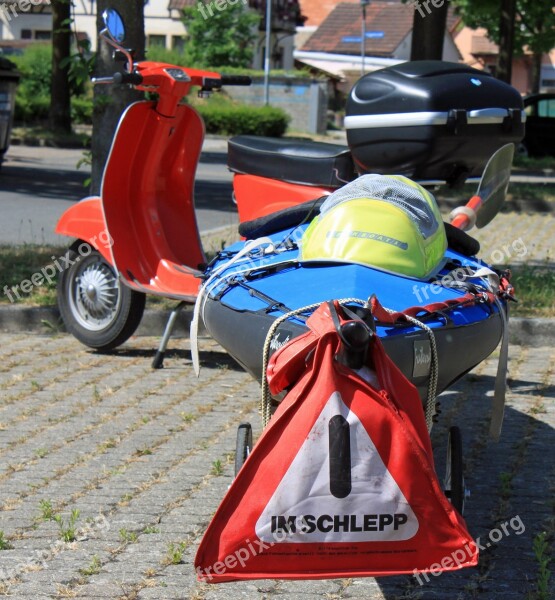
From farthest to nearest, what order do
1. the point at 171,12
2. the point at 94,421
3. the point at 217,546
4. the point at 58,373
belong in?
1. the point at 171,12
2. the point at 58,373
3. the point at 94,421
4. the point at 217,546

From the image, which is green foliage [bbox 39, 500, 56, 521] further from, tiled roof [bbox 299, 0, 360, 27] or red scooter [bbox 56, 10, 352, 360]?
tiled roof [bbox 299, 0, 360, 27]

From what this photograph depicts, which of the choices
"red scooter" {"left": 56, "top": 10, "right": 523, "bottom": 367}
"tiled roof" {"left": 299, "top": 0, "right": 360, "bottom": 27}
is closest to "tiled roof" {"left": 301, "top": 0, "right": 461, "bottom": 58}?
"tiled roof" {"left": 299, "top": 0, "right": 360, "bottom": 27}

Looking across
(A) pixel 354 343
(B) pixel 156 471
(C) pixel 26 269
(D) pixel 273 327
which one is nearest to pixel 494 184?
(B) pixel 156 471

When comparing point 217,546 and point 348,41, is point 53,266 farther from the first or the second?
point 348,41

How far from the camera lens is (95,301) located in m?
6.88

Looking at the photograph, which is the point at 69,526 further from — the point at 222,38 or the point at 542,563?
the point at 222,38

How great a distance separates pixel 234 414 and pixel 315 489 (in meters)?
2.63

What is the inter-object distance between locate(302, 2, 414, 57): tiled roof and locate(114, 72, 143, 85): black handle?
5414 cm

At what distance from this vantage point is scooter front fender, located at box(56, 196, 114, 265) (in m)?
6.64

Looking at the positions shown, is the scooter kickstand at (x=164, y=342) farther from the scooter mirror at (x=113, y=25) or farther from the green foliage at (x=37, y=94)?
the green foliage at (x=37, y=94)

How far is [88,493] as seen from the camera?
183 inches

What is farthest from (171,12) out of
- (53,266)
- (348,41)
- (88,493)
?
(88,493)

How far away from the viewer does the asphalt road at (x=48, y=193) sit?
12.1m

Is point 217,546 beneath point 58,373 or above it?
above
